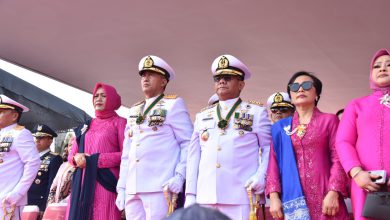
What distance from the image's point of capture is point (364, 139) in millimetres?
3094

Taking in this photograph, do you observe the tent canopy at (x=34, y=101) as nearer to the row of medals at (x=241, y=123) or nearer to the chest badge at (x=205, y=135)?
the chest badge at (x=205, y=135)

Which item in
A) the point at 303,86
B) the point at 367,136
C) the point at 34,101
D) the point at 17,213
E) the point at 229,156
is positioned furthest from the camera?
the point at 34,101

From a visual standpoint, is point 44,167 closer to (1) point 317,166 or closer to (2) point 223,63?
(2) point 223,63

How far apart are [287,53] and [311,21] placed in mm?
1178

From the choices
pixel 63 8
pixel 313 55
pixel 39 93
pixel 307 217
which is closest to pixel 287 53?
pixel 313 55

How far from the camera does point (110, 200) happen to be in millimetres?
4379

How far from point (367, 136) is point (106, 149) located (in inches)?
94.4

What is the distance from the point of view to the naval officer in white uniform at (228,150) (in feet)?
11.7

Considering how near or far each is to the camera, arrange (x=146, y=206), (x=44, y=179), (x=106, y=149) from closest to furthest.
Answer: (x=146, y=206) < (x=106, y=149) < (x=44, y=179)

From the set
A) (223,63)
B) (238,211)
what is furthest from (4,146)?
(238,211)

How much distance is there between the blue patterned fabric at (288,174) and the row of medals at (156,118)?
3.27 feet

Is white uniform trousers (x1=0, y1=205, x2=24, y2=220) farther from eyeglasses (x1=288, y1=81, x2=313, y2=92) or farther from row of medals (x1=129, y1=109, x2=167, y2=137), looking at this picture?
eyeglasses (x1=288, y1=81, x2=313, y2=92)

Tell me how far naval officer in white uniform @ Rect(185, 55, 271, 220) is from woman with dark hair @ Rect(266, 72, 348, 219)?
0.70ft

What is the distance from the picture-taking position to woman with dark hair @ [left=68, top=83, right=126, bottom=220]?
14.2ft
